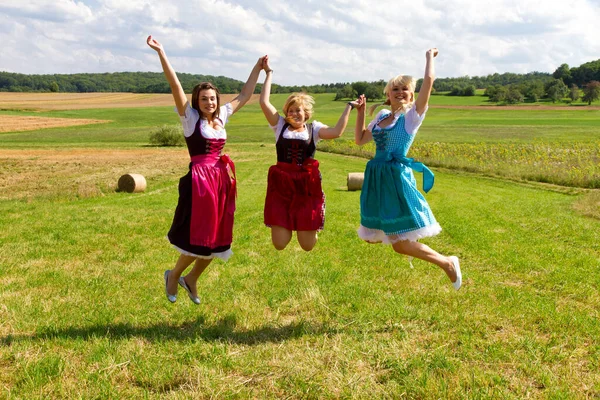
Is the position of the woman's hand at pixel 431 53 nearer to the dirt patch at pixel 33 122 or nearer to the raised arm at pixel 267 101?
the raised arm at pixel 267 101

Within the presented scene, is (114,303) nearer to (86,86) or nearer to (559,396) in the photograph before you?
(559,396)

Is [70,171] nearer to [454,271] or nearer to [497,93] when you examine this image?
[454,271]

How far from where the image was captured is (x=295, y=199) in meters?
5.17

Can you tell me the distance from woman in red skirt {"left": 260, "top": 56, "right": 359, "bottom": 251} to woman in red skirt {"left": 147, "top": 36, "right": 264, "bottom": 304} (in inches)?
18.1

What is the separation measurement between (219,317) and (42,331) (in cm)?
155

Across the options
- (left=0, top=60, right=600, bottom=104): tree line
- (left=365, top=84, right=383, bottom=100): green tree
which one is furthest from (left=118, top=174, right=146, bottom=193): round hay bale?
(left=0, top=60, right=600, bottom=104): tree line

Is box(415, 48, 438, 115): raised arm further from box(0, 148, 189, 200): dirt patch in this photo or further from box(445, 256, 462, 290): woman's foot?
box(0, 148, 189, 200): dirt patch

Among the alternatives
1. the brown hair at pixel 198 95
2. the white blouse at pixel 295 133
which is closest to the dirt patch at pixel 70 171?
the brown hair at pixel 198 95

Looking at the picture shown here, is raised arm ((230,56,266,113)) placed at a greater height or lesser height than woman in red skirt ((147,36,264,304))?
greater

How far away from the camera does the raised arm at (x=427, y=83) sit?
482 centimetres

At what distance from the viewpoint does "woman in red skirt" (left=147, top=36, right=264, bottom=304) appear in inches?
191

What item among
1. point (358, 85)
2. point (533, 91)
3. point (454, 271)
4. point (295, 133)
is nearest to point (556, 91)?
point (533, 91)

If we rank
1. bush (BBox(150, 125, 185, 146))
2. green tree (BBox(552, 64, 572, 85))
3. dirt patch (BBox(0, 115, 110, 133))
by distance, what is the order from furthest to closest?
green tree (BBox(552, 64, 572, 85)), dirt patch (BBox(0, 115, 110, 133)), bush (BBox(150, 125, 185, 146))

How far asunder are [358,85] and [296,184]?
192 ft
